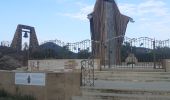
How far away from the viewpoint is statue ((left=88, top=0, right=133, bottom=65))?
1108 inches

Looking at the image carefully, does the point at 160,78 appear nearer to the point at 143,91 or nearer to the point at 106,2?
the point at 143,91

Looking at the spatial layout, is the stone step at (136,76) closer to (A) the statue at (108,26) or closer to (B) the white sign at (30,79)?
(B) the white sign at (30,79)

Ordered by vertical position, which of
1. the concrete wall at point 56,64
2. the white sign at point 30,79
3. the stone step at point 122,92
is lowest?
the stone step at point 122,92

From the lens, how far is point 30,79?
53.6 feet

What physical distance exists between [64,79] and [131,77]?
165 inches

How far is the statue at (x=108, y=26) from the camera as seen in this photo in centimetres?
2815

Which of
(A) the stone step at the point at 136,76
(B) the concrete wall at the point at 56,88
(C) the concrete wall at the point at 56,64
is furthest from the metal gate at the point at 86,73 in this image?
(C) the concrete wall at the point at 56,64

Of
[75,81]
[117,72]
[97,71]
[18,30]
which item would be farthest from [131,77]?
[18,30]

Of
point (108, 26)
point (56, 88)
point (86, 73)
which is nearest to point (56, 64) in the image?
point (86, 73)

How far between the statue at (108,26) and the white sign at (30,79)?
37.9 ft

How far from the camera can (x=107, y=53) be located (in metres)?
27.6

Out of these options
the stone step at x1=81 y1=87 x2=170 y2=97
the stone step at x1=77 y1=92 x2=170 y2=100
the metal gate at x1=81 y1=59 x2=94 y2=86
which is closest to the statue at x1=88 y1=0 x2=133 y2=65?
the metal gate at x1=81 y1=59 x2=94 y2=86

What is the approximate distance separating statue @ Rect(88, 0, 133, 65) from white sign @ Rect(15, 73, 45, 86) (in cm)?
1156

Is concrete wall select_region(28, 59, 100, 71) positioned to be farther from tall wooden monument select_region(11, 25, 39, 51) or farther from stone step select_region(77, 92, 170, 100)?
stone step select_region(77, 92, 170, 100)
